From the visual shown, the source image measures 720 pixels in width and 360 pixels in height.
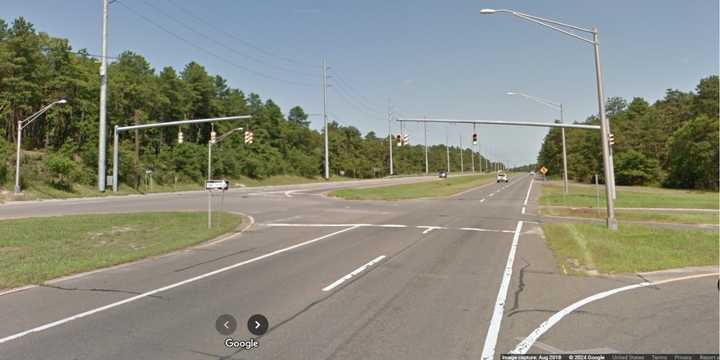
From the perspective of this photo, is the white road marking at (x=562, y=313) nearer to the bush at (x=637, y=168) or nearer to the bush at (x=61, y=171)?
the bush at (x=61, y=171)

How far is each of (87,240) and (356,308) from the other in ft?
37.8

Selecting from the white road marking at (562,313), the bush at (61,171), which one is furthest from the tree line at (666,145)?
the bush at (61,171)

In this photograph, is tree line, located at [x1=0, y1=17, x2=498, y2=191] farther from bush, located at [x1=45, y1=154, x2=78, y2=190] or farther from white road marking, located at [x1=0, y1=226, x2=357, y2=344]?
white road marking, located at [x1=0, y1=226, x2=357, y2=344]

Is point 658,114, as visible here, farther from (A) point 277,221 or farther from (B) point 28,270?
(B) point 28,270

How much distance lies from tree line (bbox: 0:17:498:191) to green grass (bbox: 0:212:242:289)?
25.4m

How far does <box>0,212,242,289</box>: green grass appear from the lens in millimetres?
9516

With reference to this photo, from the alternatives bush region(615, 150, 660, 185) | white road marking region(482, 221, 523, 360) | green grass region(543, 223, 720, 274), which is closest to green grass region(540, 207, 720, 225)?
green grass region(543, 223, 720, 274)

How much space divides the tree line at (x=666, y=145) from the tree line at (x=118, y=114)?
2672 inches

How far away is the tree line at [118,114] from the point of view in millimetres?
48156

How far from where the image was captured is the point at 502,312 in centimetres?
632

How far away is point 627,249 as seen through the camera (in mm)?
11688

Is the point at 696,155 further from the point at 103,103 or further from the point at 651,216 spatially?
the point at 103,103

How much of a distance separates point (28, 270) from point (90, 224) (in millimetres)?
8951

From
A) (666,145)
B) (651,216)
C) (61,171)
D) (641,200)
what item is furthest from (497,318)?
(666,145)
